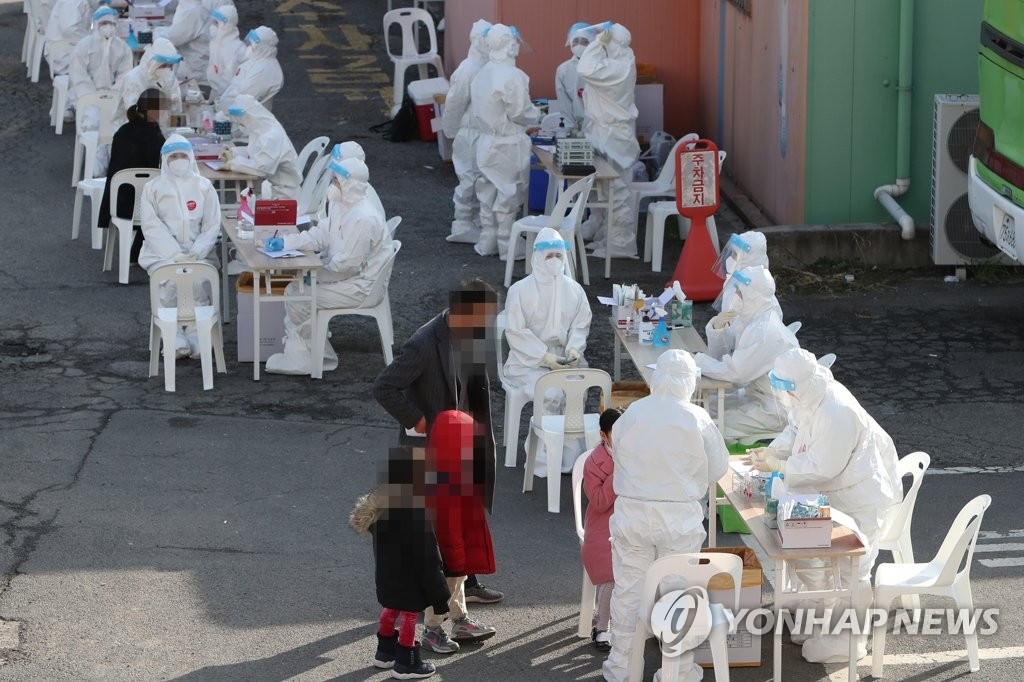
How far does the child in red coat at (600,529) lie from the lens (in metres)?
7.27

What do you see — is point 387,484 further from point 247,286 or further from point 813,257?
point 813,257

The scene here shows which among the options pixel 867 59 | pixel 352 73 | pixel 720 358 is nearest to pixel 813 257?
pixel 867 59

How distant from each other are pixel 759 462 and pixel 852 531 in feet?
2.91

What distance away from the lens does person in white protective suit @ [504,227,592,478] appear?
9.58m

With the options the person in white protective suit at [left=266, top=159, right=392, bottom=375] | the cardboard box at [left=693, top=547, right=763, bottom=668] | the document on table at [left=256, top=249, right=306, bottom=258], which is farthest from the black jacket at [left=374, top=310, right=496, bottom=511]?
the document on table at [left=256, top=249, right=306, bottom=258]

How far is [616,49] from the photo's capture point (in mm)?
14414

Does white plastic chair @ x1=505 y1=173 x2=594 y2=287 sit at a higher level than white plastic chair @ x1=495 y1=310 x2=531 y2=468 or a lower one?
higher

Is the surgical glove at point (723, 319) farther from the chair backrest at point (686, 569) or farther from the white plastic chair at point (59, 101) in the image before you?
the white plastic chair at point (59, 101)

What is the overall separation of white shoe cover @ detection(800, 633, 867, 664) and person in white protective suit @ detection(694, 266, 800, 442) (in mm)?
1850

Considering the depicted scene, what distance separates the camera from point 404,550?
274 inches

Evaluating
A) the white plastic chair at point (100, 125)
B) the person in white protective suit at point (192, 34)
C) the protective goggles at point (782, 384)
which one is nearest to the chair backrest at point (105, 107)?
the white plastic chair at point (100, 125)

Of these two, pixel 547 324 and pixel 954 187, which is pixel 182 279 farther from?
pixel 954 187

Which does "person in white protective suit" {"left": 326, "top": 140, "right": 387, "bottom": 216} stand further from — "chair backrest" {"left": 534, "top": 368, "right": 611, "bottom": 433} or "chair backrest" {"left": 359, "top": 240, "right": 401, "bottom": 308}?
"chair backrest" {"left": 534, "top": 368, "right": 611, "bottom": 433}

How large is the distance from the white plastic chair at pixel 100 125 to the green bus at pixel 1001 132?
8.55 m
